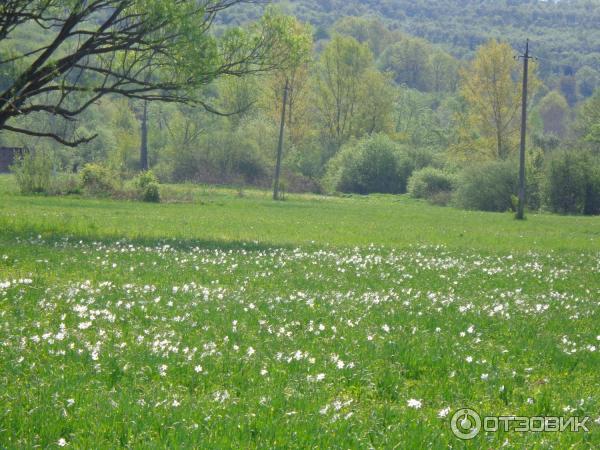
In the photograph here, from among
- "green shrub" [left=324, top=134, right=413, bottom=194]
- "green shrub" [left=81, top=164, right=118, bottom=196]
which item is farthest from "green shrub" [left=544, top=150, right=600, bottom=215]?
"green shrub" [left=81, top=164, right=118, bottom=196]

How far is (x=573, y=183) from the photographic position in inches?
2254

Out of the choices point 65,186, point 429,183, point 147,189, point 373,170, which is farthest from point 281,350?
point 373,170

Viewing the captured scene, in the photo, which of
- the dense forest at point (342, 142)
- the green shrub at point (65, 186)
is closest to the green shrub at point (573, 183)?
the dense forest at point (342, 142)

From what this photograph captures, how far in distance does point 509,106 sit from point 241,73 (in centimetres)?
6005

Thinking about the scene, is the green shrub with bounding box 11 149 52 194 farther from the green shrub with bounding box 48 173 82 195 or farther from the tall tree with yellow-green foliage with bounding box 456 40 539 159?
the tall tree with yellow-green foliage with bounding box 456 40 539 159

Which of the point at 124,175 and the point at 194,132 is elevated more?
the point at 194,132

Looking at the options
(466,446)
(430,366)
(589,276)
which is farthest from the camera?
(589,276)

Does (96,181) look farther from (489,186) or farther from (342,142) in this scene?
(342,142)

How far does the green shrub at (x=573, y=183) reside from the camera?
186 feet

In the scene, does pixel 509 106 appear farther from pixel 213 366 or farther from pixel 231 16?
pixel 231 16

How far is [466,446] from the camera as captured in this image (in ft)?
16.9

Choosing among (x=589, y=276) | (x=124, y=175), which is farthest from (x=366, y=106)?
(x=589, y=276)

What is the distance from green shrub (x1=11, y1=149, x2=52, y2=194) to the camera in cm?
4741

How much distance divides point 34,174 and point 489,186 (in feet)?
117
